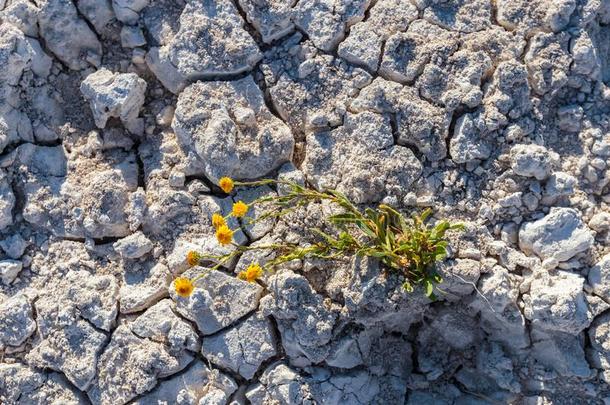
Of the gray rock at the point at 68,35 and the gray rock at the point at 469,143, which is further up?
the gray rock at the point at 68,35

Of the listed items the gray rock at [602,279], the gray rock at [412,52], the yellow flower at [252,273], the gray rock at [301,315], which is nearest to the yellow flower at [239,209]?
the yellow flower at [252,273]

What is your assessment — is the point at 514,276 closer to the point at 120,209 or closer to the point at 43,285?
the point at 120,209

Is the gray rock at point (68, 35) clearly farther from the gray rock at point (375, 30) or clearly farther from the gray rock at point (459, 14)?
the gray rock at point (459, 14)

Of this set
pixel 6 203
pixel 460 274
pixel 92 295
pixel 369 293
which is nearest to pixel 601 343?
pixel 460 274

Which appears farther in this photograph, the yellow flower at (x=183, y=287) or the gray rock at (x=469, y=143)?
the gray rock at (x=469, y=143)

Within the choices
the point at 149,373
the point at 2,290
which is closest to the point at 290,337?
the point at 149,373

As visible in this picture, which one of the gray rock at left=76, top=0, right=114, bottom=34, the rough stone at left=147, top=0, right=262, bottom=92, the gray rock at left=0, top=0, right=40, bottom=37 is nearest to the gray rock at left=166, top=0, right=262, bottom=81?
the rough stone at left=147, top=0, right=262, bottom=92
